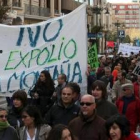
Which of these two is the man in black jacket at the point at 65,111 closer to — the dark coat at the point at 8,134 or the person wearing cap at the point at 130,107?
the dark coat at the point at 8,134

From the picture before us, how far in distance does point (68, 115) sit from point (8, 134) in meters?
1.07

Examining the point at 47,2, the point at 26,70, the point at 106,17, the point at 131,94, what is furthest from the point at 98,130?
the point at 106,17

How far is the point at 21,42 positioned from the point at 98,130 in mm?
3485

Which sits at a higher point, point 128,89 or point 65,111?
point 128,89

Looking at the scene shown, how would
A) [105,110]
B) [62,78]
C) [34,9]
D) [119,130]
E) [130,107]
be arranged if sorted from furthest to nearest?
[34,9]
[62,78]
[130,107]
[105,110]
[119,130]

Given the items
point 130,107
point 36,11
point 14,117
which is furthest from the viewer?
point 36,11

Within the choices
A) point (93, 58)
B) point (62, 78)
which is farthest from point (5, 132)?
point (93, 58)

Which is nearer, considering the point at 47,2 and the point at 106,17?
the point at 47,2

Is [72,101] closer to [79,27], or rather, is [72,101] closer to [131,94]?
[131,94]

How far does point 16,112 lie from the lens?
22.0 ft

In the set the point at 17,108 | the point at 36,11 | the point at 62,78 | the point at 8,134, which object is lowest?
the point at 8,134

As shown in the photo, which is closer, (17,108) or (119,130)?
(119,130)

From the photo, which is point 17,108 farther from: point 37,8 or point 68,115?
point 37,8

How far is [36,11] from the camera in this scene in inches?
1793
